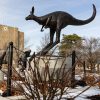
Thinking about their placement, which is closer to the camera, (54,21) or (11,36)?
(54,21)

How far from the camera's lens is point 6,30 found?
55000 mm

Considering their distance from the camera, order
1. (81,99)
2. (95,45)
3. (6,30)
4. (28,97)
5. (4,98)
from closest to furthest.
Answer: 1. (28,97)
2. (81,99)
3. (4,98)
4. (95,45)
5. (6,30)

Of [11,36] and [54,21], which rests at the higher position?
[54,21]

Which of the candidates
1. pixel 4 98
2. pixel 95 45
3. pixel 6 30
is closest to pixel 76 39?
pixel 95 45

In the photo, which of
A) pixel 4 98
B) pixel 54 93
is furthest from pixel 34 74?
pixel 4 98

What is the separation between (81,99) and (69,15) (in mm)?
4531

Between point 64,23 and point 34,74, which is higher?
point 64,23

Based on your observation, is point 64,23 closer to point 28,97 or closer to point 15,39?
point 28,97

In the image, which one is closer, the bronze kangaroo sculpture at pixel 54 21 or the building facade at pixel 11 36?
the bronze kangaroo sculpture at pixel 54 21

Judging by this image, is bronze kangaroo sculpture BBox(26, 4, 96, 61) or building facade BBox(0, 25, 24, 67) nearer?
bronze kangaroo sculpture BBox(26, 4, 96, 61)

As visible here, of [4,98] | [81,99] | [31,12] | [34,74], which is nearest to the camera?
[34,74]

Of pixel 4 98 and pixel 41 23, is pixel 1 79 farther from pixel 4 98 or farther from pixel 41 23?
pixel 4 98

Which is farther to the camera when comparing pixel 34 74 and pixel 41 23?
pixel 41 23

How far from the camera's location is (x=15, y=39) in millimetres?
55219
